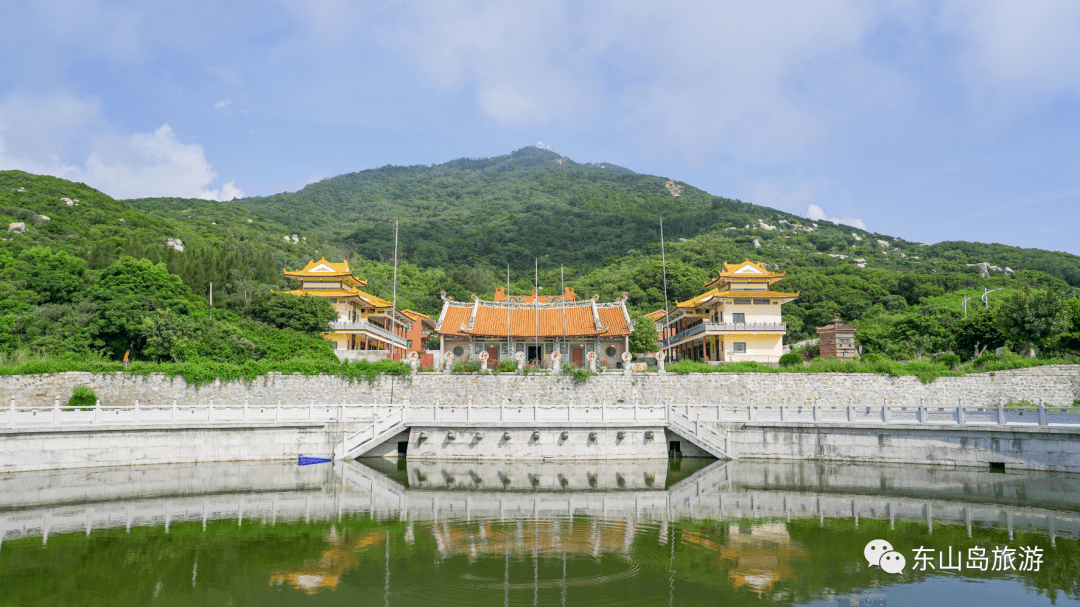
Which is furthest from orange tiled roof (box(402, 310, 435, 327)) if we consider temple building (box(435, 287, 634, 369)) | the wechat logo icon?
the wechat logo icon

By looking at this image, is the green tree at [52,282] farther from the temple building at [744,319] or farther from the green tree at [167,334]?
the temple building at [744,319]

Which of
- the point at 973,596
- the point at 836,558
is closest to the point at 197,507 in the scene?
the point at 836,558

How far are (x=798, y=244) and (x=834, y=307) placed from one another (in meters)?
30.0

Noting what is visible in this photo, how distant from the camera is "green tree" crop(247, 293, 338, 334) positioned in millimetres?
34578

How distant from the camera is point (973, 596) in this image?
9742mm

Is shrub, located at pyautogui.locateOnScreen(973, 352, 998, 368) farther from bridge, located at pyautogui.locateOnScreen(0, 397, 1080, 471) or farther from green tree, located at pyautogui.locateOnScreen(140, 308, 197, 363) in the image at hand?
green tree, located at pyautogui.locateOnScreen(140, 308, 197, 363)

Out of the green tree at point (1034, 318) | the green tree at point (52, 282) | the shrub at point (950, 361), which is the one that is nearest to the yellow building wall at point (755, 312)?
the shrub at point (950, 361)

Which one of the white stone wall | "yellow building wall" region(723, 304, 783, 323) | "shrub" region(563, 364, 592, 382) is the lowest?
the white stone wall

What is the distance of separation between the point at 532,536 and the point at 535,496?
405 cm

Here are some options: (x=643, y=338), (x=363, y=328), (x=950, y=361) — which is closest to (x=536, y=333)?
(x=643, y=338)

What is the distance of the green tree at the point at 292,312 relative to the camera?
3458 centimetres

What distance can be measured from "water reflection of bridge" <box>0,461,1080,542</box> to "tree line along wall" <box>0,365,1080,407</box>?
618cm

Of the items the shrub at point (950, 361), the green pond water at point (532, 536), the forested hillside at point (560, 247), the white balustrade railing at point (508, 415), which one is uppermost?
the forested hillside at point (560, 247)

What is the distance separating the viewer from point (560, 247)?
87625mm
